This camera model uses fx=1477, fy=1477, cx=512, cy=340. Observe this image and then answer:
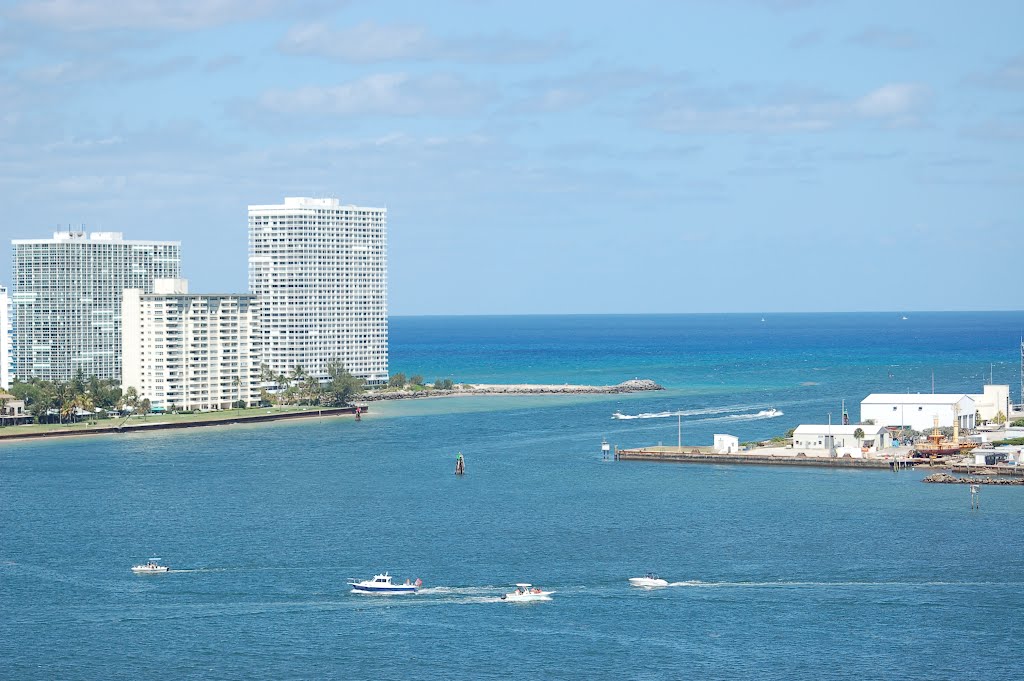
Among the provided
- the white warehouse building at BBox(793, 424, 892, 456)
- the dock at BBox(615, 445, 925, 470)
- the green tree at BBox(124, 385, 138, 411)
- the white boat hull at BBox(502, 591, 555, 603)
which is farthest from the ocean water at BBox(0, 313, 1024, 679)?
the green tree at BBox(124, 385, 138, 411)

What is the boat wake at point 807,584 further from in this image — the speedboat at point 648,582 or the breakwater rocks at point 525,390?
the breakwater rocks at point 525,390

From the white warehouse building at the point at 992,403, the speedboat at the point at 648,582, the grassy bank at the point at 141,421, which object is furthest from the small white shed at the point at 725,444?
the grassy bank at the point at 141,421

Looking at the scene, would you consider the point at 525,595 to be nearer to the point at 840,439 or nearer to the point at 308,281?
the point at 840,439

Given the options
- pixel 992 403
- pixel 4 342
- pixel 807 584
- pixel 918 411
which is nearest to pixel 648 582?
pixel 807 584

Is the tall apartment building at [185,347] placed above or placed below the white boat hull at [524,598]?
above

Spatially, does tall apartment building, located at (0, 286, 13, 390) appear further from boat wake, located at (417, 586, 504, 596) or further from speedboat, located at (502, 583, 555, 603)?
speedboat, located at (502, 583, 555, 603)

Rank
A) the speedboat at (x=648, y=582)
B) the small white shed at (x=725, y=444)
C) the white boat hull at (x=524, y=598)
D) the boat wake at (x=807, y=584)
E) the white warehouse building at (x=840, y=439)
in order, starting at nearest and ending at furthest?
the white boat hull at (x=524, y=598)
the boat wake at (x=807, y=584)
the speedboat at (x=648, y=582)
the white warehouse building at (x=840, y=439)
the small white shed at (x=725, y=444)

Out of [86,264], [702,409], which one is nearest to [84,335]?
[86,264]
